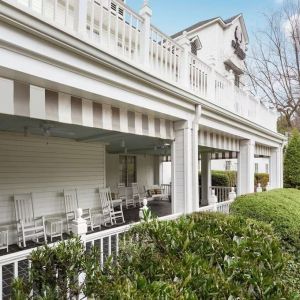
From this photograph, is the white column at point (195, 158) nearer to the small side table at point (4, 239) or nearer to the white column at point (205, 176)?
the small side table at point (4, 239)

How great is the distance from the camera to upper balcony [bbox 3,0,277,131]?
387 cm

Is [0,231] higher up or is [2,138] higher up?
[2,138]

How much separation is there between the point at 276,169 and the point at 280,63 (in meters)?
14.2

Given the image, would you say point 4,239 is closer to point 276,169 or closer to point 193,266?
point 193,266

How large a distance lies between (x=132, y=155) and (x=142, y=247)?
12.8 meters

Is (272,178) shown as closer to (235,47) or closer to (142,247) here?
(235,47)

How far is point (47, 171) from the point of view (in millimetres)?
8242

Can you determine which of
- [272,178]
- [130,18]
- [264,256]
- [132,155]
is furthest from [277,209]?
[132,155]

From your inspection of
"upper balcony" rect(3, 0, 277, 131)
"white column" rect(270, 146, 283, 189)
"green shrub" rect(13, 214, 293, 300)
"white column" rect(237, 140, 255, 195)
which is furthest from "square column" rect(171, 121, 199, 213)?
"white column" rect(270, 146, 283, 189)

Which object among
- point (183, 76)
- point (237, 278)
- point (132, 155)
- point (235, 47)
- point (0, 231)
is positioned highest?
point (235, 47)

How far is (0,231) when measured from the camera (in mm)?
6859

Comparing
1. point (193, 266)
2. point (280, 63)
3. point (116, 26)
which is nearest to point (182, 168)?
point (116, 26)

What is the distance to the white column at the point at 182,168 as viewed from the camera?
654 centimetres

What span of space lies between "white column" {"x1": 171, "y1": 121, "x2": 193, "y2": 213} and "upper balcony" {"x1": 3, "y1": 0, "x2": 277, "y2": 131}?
0.93m
